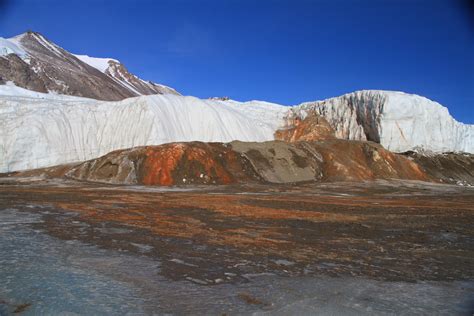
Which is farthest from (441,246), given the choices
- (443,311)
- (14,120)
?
(14,120)

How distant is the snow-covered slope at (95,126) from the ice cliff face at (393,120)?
16.4 m

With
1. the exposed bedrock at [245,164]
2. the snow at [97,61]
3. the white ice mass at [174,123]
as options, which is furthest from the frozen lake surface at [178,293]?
the snow at [97,61]

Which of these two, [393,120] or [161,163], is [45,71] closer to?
[161,163]

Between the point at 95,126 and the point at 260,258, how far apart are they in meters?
51.3

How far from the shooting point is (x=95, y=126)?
56.8 m

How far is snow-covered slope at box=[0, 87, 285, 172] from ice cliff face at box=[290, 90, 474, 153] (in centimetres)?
1644

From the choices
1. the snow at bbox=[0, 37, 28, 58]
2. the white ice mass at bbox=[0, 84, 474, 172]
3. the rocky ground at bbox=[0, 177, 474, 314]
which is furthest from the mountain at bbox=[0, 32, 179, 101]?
the rocky ground at bbox=[0, 177, 474, 314]

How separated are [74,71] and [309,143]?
95289 millimetres

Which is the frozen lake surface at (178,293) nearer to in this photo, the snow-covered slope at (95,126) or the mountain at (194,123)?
the snow-covered slope at (95,126)

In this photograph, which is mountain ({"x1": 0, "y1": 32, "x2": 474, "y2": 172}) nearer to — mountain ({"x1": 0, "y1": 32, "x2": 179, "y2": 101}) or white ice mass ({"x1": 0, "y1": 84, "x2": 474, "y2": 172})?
white ice mass ({"x1": 0, "y1": 84, "x2": 474, "y2": 172})

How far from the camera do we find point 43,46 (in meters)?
147

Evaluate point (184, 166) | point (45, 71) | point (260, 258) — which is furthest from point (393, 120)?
point (45, 71)

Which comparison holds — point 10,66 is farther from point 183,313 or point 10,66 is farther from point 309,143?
point 183,313

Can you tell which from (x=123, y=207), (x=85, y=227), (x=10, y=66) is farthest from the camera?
(x=10, y=66)
